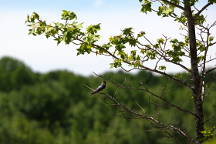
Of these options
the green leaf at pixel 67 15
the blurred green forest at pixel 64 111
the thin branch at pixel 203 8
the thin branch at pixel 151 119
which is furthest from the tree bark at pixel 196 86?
the blurred green forest at pixel 64 111

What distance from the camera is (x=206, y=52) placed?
42.8ft

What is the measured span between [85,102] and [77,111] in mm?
11221

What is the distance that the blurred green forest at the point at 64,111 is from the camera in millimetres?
103312

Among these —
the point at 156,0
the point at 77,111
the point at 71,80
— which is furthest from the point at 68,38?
the point at 71,80

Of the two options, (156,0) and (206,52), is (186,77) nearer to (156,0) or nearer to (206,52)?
(206,52)

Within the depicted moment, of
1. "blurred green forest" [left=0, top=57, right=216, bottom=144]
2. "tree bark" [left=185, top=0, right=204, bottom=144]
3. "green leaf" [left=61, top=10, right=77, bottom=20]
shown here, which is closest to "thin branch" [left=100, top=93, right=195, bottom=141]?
"tree bark" [left=185, top=0, right=204, bottom=144]

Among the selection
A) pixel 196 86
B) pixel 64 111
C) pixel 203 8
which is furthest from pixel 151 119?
pixel 64 111

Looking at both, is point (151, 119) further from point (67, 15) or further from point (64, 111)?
point (64, 111)

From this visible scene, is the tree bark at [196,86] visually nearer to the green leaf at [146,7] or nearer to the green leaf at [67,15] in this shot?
the green leaf at [146,7]

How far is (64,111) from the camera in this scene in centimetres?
14425

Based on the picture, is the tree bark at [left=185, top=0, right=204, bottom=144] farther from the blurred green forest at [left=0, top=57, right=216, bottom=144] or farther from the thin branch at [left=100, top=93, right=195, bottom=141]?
the blurred green forest at [left=0, top=57, right=216, bottom=144]

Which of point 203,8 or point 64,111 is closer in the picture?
point 203,8

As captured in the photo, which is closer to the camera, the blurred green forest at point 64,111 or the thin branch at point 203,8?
the thin branch at point 203,8

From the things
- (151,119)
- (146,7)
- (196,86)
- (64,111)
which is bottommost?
(151,119)
